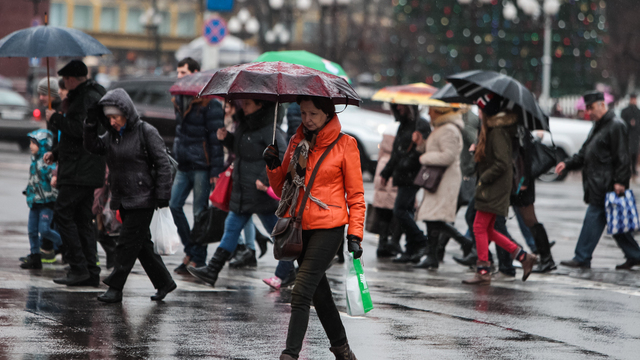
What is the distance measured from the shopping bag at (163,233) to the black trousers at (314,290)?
2087 mm

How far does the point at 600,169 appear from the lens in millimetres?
10266

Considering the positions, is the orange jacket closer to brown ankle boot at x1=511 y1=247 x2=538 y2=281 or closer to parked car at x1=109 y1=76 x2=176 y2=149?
brown ankle boot at x1=511 y1=247 x2=538 y2=281

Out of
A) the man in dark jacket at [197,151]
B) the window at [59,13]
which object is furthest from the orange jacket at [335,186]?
the window at [59,13]

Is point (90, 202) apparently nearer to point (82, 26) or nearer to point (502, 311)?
point (502, 311)

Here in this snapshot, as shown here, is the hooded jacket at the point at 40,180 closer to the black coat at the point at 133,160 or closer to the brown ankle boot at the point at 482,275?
the black coat at the point at 133,160

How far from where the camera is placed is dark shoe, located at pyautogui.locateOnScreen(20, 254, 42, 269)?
28.9 ft

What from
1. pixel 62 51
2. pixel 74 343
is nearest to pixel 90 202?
pixel 62 51

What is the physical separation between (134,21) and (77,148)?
70479mm

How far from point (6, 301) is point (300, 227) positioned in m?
2.77

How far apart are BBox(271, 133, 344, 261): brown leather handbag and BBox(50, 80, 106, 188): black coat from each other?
286 cm

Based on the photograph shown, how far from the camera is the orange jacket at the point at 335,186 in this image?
5.46m

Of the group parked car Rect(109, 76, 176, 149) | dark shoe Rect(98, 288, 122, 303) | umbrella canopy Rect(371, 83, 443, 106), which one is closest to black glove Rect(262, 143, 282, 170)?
dark shoe Rect(98, 288, 122, 303)

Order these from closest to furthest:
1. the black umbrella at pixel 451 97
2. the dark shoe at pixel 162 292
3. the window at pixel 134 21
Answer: the dark shoe at pixel 162 292 < the black umbrella at pixel 451 97 < the window at pixel 134 21

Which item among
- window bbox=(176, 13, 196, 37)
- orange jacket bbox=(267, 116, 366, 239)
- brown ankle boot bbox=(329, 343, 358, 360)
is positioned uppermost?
orange jacket bbox=(267, 116, 366, 239)
